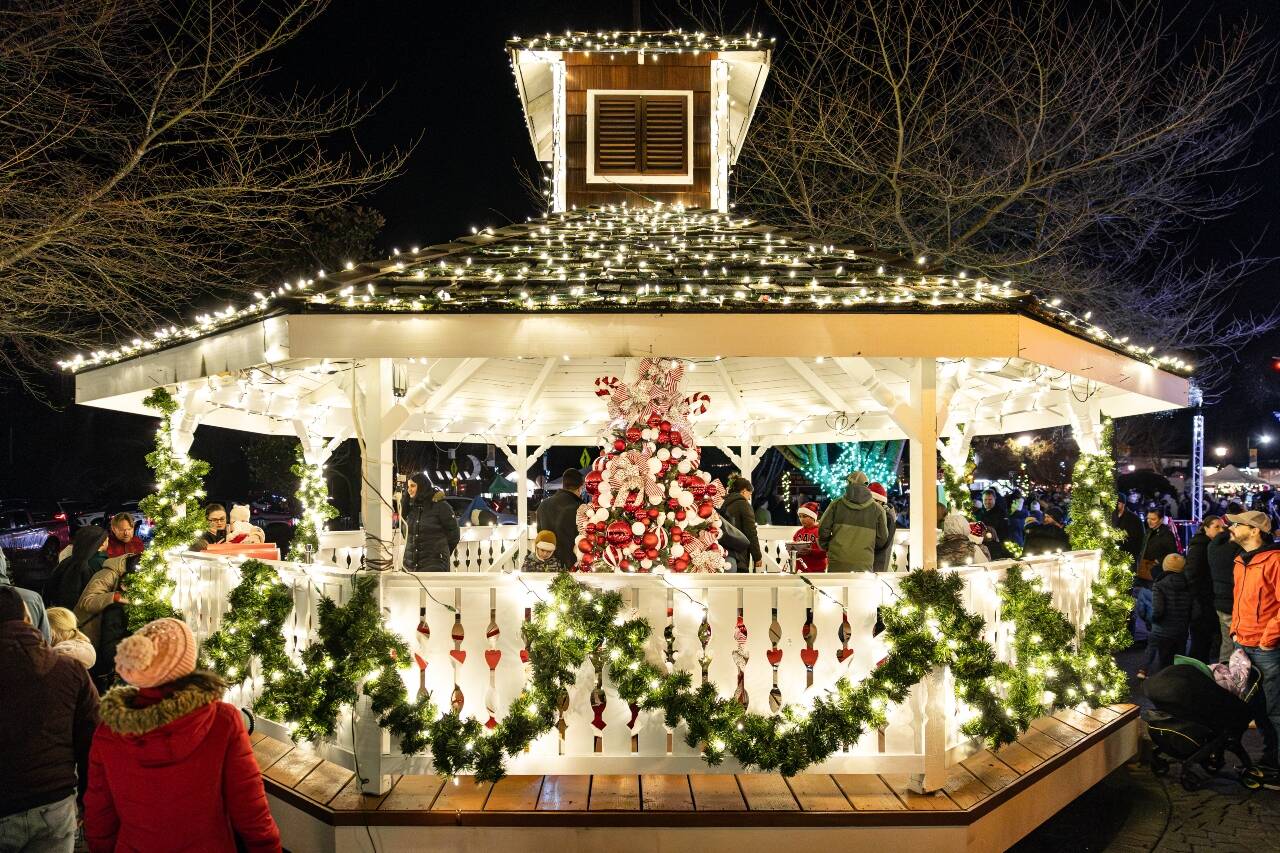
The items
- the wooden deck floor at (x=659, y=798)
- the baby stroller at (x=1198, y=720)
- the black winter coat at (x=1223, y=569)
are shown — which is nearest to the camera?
the wooden deck floor at (x=659, y=798)

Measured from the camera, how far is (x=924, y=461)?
561cm

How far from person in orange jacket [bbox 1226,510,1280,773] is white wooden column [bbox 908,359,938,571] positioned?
3554 mm

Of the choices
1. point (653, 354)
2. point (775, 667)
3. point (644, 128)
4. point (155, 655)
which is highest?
point (644, 128)

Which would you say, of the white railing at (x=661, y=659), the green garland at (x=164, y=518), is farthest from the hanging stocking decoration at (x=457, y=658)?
the green garland at (x=164, y=518)

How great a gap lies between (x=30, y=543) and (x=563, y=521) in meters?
15.1

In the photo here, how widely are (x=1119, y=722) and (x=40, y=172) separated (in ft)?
43.6

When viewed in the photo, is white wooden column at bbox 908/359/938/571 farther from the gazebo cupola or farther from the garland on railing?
the gazebo cupola

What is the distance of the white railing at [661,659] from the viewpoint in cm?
545

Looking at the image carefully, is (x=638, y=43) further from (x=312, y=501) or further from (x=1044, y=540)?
(x=1044, y=540)

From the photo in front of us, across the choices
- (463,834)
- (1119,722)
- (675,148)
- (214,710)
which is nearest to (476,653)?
(463,834)

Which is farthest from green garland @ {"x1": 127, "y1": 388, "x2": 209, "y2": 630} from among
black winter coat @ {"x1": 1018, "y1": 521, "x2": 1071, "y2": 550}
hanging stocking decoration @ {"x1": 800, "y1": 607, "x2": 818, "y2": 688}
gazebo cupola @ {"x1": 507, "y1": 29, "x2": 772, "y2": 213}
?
black winter coat @ {"x1": 1018, "y1": 521, "x2": 1071, "y2": 550}

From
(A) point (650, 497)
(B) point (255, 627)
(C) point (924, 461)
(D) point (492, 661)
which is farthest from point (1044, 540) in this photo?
(B) point (255, 627)

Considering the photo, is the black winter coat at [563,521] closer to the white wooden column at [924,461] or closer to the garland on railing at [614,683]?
the garland on railing at [614,683]

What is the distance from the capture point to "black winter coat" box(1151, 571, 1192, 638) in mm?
9445
